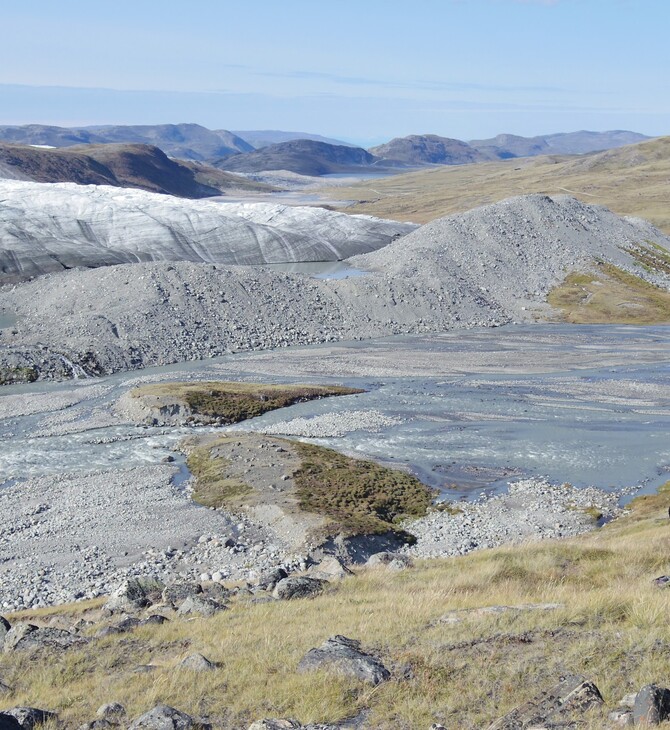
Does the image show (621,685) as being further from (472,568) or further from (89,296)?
(89,296)

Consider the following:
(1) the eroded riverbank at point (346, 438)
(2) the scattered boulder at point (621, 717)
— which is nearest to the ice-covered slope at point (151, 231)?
(1) the eroded riverbank at point (346, 438)

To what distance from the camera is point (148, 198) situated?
168500 millimetres

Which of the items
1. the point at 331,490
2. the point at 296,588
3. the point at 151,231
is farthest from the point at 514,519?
the point at 151,231

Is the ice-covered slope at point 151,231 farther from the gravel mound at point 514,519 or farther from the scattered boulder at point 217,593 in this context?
the scattered boulder at point 217,593

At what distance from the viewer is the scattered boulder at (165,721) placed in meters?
13.9

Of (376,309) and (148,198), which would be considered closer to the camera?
(376,309)

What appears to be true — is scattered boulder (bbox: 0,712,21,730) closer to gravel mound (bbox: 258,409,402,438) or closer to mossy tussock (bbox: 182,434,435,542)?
mossy tussock (bbox: 182,434,435,542)

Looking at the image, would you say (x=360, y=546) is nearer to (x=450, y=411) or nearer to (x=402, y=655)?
(x=402, y=655)

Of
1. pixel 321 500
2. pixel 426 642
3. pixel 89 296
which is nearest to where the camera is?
pixel 426 642

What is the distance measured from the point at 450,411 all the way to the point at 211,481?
2243 centimetres

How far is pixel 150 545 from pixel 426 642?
82.3ft

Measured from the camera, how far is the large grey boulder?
12961 millimetres

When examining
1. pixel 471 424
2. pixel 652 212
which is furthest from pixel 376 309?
pixel 652 212

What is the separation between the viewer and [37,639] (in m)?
20.2
